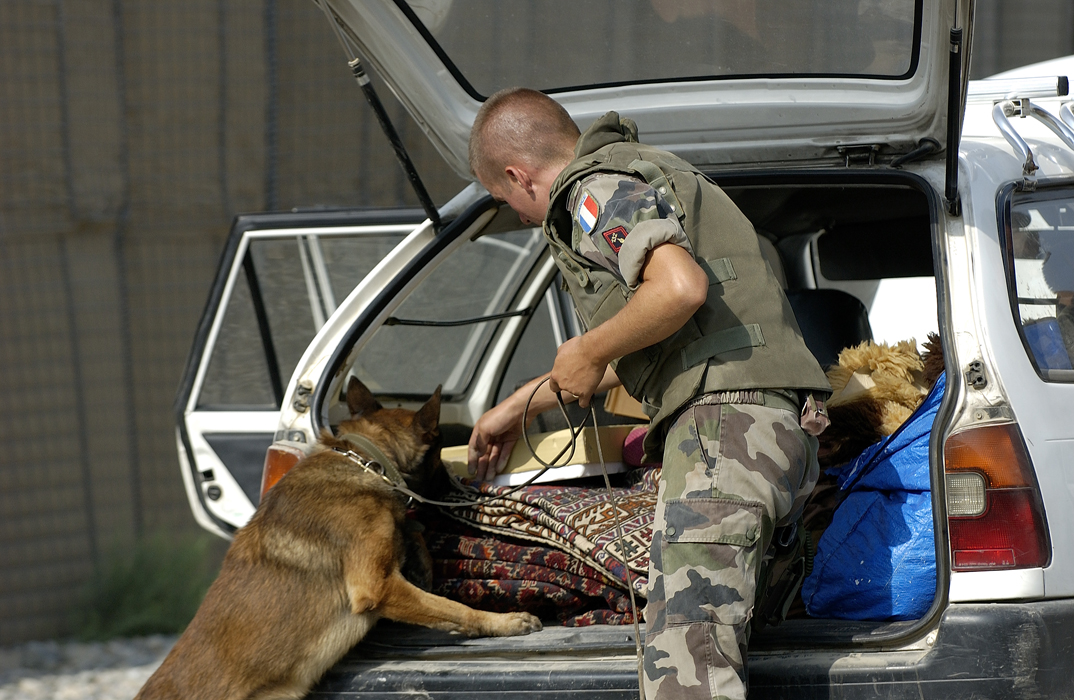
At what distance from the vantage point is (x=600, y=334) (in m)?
1.96

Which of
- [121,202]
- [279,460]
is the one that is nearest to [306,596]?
[279,460]

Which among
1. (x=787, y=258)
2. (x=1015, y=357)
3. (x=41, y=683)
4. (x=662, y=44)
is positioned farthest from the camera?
(x=41, y=683)

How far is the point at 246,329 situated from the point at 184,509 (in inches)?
63.3

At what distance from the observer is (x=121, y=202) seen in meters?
5.78

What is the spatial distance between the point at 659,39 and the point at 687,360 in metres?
1.02

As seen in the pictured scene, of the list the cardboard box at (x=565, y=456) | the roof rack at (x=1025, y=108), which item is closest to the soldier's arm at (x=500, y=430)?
the cardboard box at (x=565, y=456)

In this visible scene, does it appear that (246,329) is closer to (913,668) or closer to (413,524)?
(413,524)

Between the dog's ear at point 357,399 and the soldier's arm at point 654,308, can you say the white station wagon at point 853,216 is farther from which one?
the soldier's arm at point 654,308

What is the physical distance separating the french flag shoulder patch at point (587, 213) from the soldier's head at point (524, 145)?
10.5 inches

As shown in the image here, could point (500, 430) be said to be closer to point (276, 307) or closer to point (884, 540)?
point (884, 540)

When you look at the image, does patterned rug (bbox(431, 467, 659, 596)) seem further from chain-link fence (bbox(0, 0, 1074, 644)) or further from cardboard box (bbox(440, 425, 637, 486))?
chain-link fence (bbox(0, 0, 1074, 644))

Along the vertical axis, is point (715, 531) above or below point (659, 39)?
below

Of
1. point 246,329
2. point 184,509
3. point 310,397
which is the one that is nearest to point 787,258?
point 310,397

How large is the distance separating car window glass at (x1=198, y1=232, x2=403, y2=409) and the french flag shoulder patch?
8.97 feet
